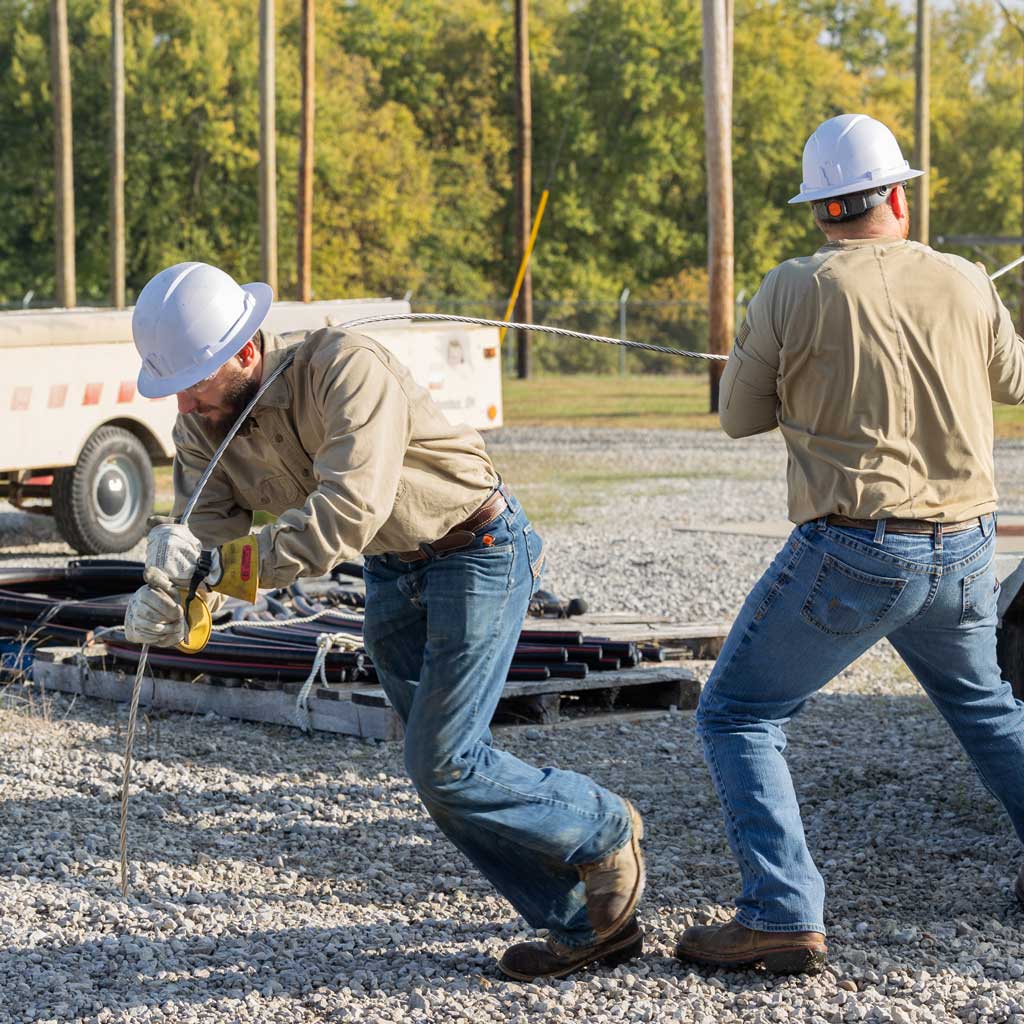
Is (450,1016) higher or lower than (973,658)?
lower

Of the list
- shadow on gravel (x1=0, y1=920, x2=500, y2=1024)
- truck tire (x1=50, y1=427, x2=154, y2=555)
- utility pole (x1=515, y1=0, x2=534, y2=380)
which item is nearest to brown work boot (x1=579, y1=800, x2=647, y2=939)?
shadow on gravel (x1=0, y1=920, x2=500, y2=1024)

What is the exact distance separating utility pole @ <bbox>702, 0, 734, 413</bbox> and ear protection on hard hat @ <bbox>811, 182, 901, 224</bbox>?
16.7m

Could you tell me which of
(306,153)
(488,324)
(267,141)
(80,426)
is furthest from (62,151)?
(488,324)

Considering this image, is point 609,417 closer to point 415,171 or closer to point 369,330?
point 369,330

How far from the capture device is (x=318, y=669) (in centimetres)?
716

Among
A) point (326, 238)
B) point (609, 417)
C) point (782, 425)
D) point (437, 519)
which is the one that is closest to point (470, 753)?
point (437, 519)

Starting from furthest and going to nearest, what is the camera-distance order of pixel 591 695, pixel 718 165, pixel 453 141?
pixel 453 141, pixel 718 165, pixel 591 695

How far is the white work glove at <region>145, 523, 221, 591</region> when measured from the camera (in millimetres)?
3775

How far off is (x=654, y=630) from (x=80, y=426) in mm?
5353

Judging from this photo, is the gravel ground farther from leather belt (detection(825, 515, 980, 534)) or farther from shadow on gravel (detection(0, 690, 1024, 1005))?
leather belt (detection(825, 515, 980, 534))

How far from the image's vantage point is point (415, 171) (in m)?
52.8

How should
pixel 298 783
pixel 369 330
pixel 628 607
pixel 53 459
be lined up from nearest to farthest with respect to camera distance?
pixel 298 783 < pixel 628 607 < pixel 53 459 < pixel 369 330

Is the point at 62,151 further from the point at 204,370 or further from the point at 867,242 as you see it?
the point at 867,242

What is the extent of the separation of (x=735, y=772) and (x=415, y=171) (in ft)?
164
